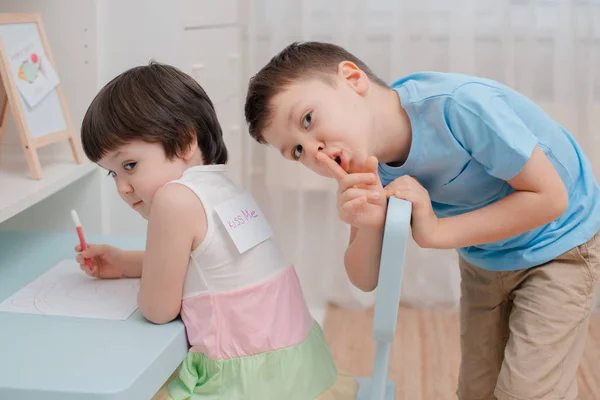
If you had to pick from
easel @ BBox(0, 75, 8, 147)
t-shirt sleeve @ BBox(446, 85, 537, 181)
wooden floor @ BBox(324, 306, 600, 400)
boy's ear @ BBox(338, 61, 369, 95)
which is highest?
boy's ear @ BBox(338, 61, 369, 95)

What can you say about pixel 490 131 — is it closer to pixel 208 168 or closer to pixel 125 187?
pixel 208 168

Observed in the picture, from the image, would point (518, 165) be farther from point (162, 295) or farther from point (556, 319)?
point (162, 295)

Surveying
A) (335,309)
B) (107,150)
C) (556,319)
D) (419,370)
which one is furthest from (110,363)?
(335,309)

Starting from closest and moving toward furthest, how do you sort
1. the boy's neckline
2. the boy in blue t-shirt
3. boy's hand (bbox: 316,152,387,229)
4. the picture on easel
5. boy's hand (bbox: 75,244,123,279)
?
boy's hand (bbox: 316,152,387,229), the boy in blue t-shirt, the boy's neckline, boy's hand (bbox: 75,244,123,279), the picture on easel

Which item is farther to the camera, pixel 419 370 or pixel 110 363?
pixel 419 370

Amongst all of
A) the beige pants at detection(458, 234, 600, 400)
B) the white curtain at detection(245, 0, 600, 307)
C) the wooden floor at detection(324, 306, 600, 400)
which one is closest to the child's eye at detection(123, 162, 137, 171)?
the beige pants at detection(458, 234, 600, 400)

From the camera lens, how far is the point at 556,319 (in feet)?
3.89

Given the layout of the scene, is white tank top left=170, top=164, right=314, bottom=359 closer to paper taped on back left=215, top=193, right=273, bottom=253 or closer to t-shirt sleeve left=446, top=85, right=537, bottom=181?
paper taped on back left=215, top=193, right=273, bottom=253

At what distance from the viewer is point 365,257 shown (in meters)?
A: 1.11

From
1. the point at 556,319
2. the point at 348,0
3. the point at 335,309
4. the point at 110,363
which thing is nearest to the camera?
the point at 110,363

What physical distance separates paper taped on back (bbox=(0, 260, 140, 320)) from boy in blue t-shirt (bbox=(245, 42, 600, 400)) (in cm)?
34

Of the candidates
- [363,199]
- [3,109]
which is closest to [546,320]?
[363,199]

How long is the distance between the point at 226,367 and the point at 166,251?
179 mm

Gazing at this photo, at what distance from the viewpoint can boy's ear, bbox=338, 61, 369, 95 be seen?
1.13 m
